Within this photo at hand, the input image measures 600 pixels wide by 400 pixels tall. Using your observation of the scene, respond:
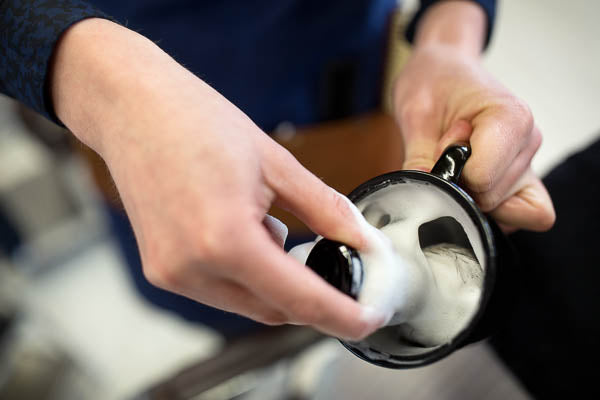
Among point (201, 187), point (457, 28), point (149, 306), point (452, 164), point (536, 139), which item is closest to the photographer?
point (201, 187)

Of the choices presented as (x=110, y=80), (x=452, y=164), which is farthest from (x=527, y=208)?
(x=110, y=80)

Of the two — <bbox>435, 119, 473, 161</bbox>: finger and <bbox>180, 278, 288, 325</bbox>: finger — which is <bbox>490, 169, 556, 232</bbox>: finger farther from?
<bbox>180, 278, 288, 325</bbox>: finger

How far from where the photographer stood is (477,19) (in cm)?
64

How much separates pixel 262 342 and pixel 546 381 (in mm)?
397

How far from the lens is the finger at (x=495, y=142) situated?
40 centimetres

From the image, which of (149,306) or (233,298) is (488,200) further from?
(149,306)

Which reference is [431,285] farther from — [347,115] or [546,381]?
[347,115]

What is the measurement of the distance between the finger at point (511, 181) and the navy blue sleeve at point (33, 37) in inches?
14.2

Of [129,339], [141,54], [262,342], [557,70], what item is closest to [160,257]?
[141,54]

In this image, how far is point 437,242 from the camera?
41 centimetres

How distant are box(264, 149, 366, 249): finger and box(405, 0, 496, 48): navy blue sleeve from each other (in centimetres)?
47

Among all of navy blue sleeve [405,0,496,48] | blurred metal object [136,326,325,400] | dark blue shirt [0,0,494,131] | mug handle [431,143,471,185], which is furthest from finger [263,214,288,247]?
navy blue sleeve [405,0,496,48]

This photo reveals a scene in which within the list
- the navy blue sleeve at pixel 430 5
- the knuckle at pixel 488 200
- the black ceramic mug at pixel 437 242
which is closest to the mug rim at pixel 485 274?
the black ceramic mug at pixel 437 242

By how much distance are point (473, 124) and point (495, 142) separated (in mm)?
50
